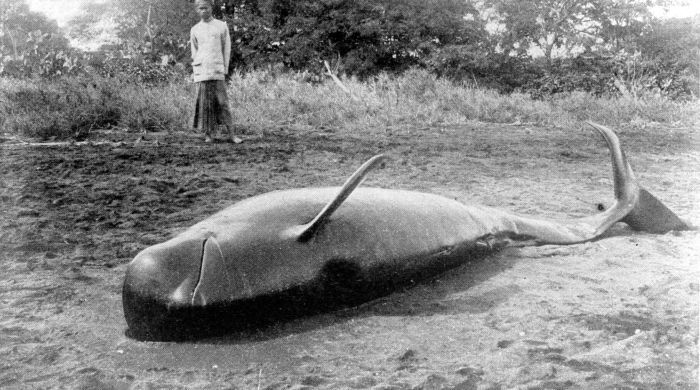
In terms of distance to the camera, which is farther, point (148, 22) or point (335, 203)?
point (148, 22)

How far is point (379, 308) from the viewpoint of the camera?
9.86ft

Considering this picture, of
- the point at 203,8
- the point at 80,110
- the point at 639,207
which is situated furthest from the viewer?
the point at 80,110

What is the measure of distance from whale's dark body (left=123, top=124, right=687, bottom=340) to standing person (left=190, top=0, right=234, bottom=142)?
5.61m

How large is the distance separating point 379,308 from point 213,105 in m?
6.14

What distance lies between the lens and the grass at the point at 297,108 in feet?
31.6

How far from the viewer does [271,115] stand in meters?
11.8

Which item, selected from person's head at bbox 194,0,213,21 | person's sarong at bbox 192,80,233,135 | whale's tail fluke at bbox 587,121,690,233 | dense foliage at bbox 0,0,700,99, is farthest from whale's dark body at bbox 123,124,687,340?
dense foliage at bbox 0,0,700,99

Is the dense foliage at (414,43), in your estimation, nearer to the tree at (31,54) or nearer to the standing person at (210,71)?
the tree at (31,54)

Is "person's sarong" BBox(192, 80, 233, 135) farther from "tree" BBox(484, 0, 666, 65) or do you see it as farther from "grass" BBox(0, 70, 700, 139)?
"tree" BBox(484, 0, 666, 65)

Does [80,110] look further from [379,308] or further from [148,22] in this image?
[148,22]

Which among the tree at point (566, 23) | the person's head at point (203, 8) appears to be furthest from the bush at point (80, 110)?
the tree at point (566, 23)

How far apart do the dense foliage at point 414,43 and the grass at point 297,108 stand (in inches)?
97.0

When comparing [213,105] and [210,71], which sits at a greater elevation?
[210,71]

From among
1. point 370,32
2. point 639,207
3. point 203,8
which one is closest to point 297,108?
point 203,8
